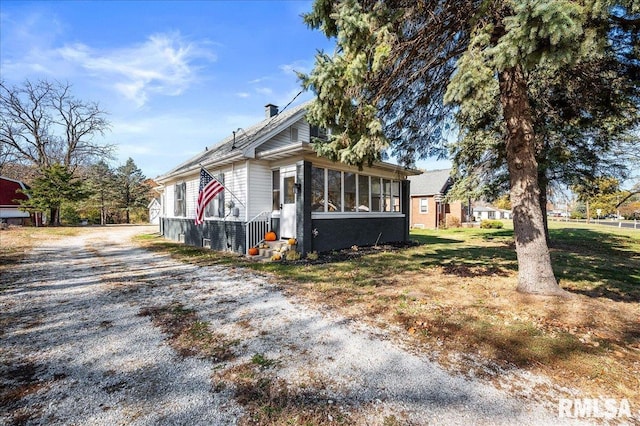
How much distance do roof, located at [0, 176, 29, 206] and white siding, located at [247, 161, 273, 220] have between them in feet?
81.6

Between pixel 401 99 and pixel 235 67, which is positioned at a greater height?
pixel 235 67

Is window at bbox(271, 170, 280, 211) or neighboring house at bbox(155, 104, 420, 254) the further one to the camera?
window at bbox(271, 170, 280, 211)

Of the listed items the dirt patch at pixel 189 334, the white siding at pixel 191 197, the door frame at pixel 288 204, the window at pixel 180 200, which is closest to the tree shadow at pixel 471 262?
the door frame at pixel 288 204

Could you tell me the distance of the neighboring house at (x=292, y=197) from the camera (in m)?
9.11

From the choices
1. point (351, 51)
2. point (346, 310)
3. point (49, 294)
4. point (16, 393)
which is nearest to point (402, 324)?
point (346, 310)

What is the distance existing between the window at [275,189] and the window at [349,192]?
250 cm

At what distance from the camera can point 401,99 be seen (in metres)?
6.99

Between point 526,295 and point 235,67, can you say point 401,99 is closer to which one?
point 526,295

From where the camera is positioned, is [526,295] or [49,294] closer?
[526,295]

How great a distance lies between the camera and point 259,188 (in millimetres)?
9844

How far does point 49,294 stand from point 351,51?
7192mm

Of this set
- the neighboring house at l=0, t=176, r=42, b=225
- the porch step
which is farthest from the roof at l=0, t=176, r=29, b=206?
the porch step

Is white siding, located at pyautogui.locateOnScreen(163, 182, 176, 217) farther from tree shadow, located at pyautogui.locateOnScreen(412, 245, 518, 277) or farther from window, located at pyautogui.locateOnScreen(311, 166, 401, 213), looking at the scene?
tree shadow, located at pyautogui.locateOnScreen(412, 245, 518, 277)

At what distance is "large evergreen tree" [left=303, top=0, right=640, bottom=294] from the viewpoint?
3615 mm
